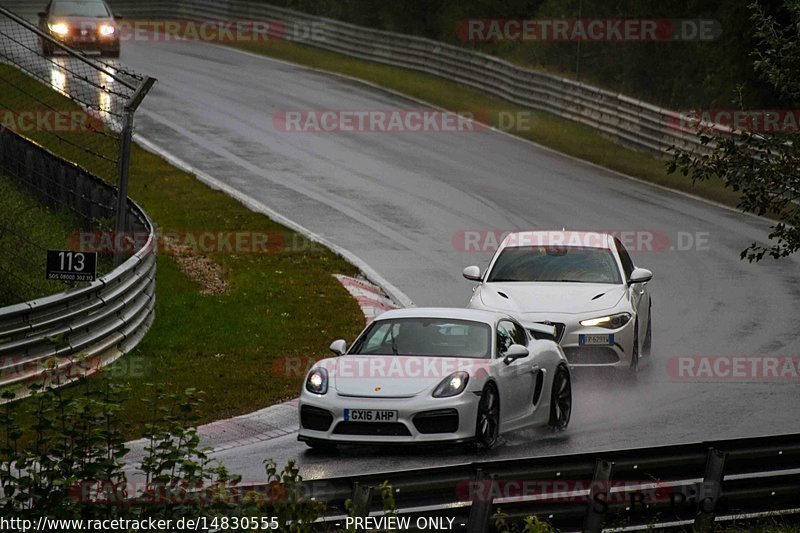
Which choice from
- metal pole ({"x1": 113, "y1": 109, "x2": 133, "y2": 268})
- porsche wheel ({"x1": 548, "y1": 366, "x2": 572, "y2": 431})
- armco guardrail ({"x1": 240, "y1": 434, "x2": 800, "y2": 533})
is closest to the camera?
armco guardrail ({"x1": 240, "y1": 434, "x2": 800, "y2": 533})

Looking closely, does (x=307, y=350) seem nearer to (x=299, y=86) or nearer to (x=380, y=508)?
(x=380, y=508)

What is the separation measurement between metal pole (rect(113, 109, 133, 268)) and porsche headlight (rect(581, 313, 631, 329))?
5548mm

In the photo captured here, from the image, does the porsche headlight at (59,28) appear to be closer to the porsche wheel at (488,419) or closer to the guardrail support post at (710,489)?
the porsche wheel at (488,419)

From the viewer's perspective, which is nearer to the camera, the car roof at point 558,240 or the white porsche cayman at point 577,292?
the white porsche cayman at point 577,292

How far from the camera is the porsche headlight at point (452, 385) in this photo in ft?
39.0

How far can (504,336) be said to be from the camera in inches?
522

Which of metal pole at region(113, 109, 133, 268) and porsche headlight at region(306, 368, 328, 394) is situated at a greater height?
metal pole at region(113, 109, 133, 268)

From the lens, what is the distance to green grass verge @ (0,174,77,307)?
1769 centimetres

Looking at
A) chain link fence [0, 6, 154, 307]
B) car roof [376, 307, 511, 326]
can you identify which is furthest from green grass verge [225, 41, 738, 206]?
car roof [376, 307, 511, 326]

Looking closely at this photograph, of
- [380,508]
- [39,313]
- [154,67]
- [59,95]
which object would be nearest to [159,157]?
[59,95]

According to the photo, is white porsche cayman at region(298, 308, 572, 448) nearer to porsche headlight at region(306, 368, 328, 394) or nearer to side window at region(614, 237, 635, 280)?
porsche headlight at region(306, 368, 328, 394)

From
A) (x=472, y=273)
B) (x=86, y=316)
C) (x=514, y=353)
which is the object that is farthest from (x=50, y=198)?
(x=514, y=353)

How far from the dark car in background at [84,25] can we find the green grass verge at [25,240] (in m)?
17.6

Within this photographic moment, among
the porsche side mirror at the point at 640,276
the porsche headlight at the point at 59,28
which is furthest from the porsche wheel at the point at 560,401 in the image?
the porsche headlight at the point at 59,28
